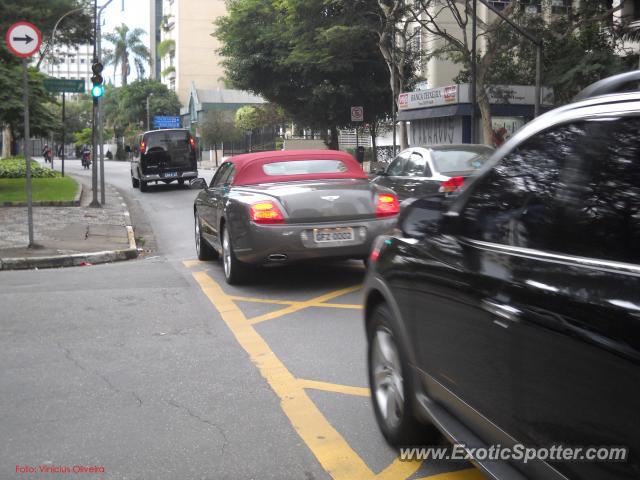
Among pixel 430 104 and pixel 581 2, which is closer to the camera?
pixel 581 2

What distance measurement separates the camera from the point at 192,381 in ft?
16.9

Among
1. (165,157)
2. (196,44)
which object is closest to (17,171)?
(165,157)

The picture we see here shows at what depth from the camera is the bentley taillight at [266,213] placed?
7910 mm

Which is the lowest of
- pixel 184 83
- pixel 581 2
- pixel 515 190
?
pixel 515 190

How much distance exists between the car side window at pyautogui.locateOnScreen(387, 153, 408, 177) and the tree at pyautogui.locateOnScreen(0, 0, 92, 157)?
12054 millimetres

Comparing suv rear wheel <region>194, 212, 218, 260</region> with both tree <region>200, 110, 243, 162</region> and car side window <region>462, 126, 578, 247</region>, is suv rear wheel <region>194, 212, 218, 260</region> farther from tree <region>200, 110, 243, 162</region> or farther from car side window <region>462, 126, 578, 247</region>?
tree <region>200, 110, 243, 162</region>

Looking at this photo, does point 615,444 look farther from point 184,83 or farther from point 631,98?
point 184,83

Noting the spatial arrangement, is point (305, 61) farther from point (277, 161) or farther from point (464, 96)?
point (277, 161)

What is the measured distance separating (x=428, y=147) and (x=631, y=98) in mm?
9976

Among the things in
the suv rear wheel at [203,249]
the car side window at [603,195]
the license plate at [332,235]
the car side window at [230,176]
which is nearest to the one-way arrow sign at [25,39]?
the suv rear wheel at [203,249]

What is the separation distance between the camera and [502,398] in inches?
108

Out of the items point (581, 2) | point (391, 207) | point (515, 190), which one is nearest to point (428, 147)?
point (391, 207)

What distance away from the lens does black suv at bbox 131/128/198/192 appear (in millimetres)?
27000

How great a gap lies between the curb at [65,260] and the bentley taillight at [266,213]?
421 centimetres
